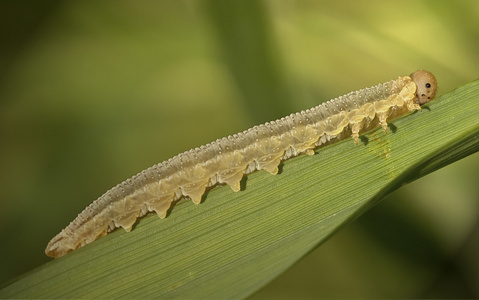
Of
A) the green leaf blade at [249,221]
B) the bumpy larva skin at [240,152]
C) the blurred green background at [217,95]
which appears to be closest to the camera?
the green leaf blade at [249,221]

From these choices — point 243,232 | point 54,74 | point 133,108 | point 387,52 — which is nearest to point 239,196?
point 243,232

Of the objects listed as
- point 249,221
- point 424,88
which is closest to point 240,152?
point 249,221

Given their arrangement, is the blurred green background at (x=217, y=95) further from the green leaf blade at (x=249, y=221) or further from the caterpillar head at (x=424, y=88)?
the green leaf blade at (x=249, y=221)

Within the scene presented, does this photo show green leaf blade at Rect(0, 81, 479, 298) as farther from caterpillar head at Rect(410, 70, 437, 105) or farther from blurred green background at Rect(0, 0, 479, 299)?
blurred green background at Rect(0, 0, 479, 299)

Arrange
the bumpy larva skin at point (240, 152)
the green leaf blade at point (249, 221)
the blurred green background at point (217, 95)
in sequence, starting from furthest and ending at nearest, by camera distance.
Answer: the blurred green background at point (217, 95) < the bumpy larva skin at point (240, 152) < the green leaf blade at point (249, 221)

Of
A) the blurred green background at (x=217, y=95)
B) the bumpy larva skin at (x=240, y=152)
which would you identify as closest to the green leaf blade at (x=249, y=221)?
the bumpy larva skin at (x=240, y=152)

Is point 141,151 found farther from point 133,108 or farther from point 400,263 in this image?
point 400,263

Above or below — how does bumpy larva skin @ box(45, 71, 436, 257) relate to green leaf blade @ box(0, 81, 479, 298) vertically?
above

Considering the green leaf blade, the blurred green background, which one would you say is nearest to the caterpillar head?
the green leaf blade
